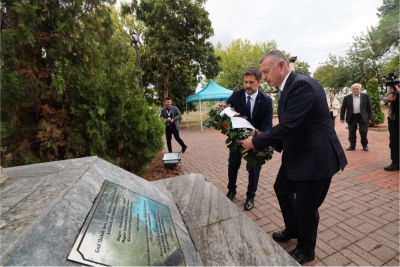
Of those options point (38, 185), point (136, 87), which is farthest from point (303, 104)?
point (136, 87)

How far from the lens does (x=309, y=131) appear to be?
73.8 inches

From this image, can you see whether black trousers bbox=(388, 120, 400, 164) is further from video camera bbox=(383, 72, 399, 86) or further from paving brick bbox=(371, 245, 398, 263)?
paving brick bbox=(371, 245, 398, 263)

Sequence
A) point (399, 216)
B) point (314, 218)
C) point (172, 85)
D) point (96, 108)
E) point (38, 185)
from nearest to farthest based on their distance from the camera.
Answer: point (38, 185), point (314, 218), point (399, 216), point (96, 108), point (172, 85)

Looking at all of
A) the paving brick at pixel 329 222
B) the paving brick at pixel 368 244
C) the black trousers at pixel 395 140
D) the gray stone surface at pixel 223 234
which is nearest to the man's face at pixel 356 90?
the black trousers at pixel 395 140

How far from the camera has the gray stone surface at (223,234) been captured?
1561 mm

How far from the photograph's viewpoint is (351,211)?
3.09m

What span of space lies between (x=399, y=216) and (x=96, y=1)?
5.46 m

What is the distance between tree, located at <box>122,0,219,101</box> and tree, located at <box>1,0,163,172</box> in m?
11.7

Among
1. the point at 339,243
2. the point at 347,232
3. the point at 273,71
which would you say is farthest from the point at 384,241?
the point at 273,71

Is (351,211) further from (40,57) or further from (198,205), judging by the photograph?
(40,57)

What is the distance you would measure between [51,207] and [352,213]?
3.56 meters

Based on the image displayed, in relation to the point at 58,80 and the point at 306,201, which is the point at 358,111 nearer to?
the point at 306,201

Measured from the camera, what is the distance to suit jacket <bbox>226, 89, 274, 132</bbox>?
3136mm

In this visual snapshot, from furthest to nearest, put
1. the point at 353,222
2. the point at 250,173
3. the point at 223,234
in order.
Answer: the point at 250,173 < the point at 353,222 < the point at 223,234
